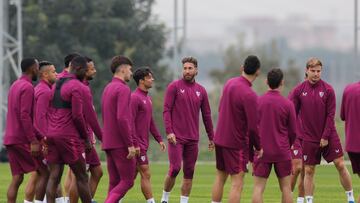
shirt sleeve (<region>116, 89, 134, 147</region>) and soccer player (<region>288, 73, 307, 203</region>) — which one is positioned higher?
shirt sleeve (<region>116, 89, 134, 147</region>)

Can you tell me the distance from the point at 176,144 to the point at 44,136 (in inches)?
114

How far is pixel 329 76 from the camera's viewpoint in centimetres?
17675

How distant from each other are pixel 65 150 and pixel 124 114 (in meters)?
1.14

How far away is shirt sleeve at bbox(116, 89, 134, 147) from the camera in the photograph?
16406 mm

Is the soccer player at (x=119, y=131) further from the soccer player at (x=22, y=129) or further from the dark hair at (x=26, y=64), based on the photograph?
the dark hair at (x=26, y=64)

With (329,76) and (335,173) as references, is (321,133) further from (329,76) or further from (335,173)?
(329,76)

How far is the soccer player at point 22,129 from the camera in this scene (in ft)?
57.1

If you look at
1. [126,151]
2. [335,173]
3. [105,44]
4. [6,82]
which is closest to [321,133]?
[126,151]

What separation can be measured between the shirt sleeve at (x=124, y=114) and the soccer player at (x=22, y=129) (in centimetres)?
156

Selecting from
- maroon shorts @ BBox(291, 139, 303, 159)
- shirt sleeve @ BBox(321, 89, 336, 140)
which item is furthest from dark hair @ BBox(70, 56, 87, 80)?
shirt sleeve @ BBox(321, 89, 336, 140)

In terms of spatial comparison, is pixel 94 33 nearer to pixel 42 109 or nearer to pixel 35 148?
pixel 42 109

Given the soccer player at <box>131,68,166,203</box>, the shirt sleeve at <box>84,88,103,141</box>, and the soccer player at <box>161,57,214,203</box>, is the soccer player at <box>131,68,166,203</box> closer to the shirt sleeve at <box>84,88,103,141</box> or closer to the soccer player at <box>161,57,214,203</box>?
the soccer player at <box>161,57,214,203</box>

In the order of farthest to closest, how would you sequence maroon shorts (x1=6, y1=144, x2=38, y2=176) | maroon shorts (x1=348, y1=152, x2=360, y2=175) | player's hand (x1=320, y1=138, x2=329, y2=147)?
1. player's hand (x1=320, y1=138, x2=329, y2=147)
2. maroon shorts (x1=348, y1=152, x2=360, y2=175)
3. maroon shorts (x1=6, y1=144, x2=38, y2=176)

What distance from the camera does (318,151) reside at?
19.8m
